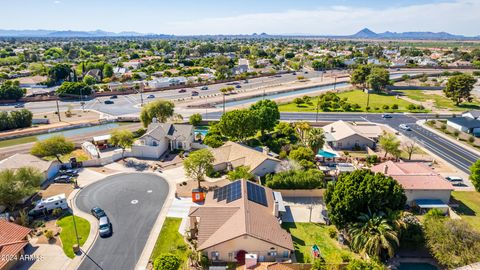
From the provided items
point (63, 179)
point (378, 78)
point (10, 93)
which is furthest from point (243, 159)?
point (10, 93)

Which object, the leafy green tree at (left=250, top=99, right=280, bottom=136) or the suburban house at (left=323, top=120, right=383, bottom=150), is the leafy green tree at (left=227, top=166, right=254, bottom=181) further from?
the suburban house at (left=323, top=120, right=383, bottom=150)

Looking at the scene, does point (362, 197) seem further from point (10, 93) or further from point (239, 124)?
point (10, 93)

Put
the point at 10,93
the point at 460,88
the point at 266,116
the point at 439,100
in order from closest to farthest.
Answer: the point at 266,116, the point at 460,88, the point at 10,93, the point at 439,100

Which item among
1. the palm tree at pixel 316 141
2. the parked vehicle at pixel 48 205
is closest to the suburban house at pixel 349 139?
the palm tree at pixel 316 141

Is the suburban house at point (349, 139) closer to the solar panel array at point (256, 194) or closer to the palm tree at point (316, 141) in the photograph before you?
the palm tree at point (316, 141)

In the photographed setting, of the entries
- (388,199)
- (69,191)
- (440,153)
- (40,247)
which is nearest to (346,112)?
(440,153)
